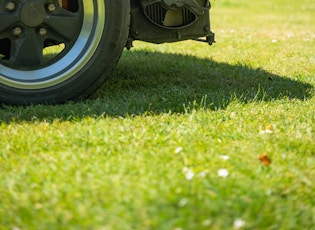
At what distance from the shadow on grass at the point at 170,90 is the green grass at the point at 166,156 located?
12mm

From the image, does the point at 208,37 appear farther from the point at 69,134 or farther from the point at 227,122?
the point at 69,134

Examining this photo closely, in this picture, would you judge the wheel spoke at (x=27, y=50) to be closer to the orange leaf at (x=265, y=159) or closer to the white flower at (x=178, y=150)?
the white flower at (x=178, y=150)

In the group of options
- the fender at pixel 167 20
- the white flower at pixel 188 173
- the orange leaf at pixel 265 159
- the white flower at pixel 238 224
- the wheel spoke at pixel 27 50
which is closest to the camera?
the white flower at pixel 238 224

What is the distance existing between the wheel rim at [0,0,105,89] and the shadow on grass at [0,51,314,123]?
0.21 metres

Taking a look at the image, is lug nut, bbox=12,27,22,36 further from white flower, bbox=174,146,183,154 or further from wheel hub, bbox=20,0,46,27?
white flower, bbox=174,146,183,154

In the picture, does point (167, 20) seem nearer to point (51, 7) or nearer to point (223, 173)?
point (51, 7)

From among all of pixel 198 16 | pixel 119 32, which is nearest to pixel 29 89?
pixel 119 32

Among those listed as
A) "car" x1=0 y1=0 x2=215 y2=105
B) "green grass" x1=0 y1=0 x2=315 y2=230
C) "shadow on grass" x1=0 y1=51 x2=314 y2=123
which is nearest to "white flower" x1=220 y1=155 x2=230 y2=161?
"green grass" x1=0 y1=0 x2=315 y2=230

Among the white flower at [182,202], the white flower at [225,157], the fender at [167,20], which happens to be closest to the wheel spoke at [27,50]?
the fender at [167,20]

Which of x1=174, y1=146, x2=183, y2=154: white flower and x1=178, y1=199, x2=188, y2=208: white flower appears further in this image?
x1=174, y1=146, x2=183, y2=154: white flower

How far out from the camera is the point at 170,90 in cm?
439

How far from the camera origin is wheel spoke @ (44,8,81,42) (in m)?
3.85

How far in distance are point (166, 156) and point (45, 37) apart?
1.41 m

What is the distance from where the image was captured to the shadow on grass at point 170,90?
3.70 metres
